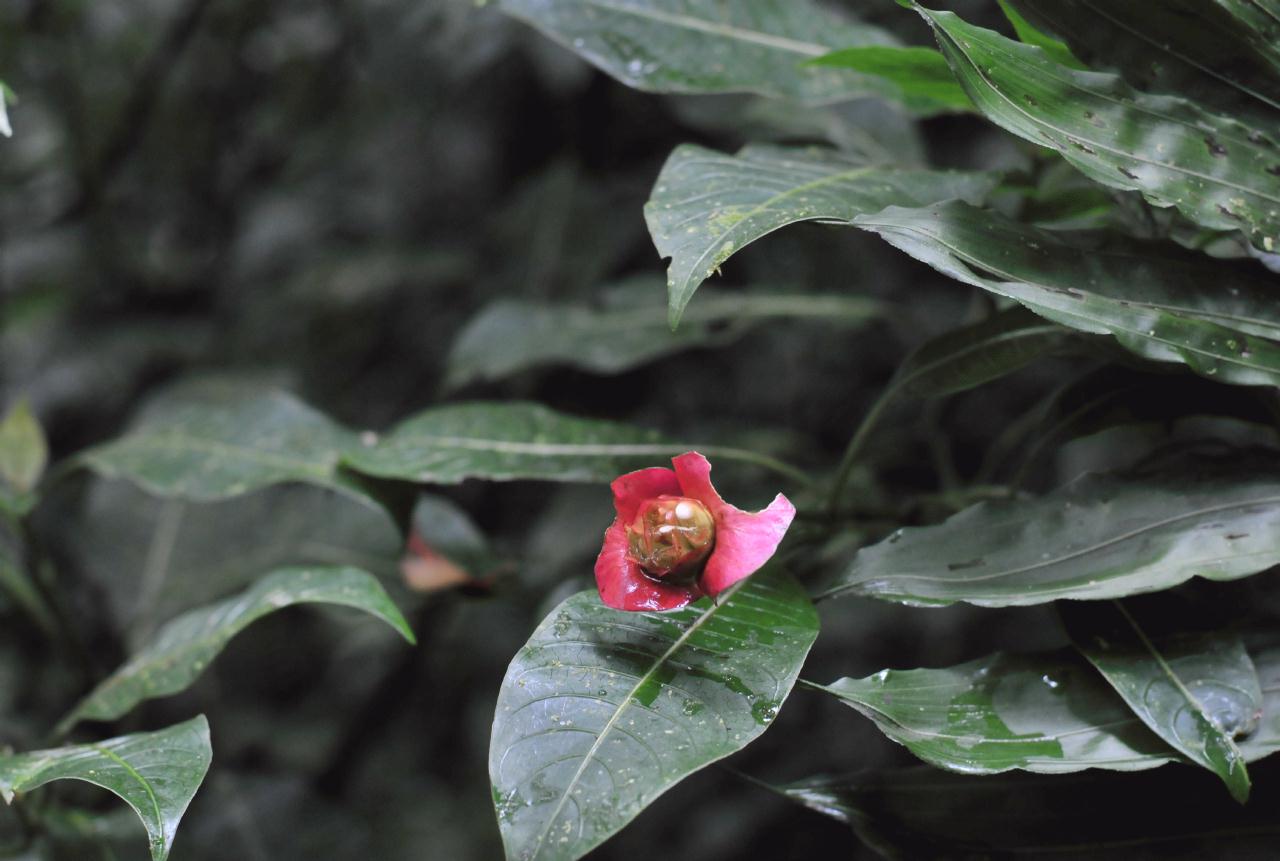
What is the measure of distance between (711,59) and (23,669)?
3.67 feet

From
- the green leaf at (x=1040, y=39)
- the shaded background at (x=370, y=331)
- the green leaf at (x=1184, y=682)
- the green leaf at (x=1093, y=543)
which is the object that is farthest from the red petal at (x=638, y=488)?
the shaded background at (x=370, y=331)

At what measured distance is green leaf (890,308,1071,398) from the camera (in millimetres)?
683

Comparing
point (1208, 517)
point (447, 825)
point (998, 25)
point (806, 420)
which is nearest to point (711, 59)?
point (998, 25)

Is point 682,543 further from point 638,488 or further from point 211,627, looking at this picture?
point 211,627

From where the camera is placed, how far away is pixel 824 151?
816mm

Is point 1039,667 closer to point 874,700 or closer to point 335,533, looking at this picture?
point 874,700

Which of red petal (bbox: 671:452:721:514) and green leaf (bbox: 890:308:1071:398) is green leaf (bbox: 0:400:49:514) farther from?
green leaf (bbox: 890:308:1071:398)

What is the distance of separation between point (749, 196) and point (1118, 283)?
0.76 feet

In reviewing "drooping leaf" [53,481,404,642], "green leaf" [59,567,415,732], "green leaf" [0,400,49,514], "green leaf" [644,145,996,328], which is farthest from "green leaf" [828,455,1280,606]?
"green leaf" [0,400,49,514]

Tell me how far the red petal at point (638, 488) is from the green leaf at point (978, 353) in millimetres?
219

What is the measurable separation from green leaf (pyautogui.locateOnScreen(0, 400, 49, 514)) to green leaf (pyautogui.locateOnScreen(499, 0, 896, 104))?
594 millimetres

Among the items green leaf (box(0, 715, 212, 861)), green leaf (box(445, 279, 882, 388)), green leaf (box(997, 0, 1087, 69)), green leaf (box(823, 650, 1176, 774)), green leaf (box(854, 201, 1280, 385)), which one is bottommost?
green leaf (box(445, 279, 882, 388))

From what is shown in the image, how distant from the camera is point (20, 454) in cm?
95

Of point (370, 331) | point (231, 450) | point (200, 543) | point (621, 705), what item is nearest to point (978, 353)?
point (621, 705)
